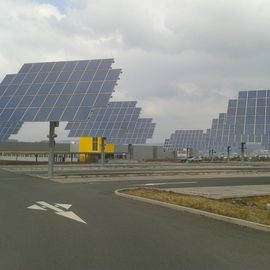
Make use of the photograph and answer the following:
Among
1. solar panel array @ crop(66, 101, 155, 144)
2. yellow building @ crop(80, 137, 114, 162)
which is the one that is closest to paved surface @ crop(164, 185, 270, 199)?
solar panel array @ crop(66, 101, 155, 144)

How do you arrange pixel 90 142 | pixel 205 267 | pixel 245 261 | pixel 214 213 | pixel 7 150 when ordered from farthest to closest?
1. pixel 7 150
2. pixel 90 142
3. pixel 214 213
4. pixel 245 261
5. pixel 205 267

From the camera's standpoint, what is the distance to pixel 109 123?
257 ft

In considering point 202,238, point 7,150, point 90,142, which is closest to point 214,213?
point 202,238

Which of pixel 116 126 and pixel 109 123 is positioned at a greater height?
pixel 109 123

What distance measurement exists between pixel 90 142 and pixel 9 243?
87467 millimetres

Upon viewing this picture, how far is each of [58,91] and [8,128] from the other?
8771 mm

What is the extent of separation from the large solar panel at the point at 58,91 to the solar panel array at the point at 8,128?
74cm

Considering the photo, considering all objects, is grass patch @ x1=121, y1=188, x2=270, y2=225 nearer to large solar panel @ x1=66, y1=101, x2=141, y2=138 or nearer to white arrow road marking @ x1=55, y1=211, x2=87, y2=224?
white arrow road marking @ x1=55, y1=211, x2=87, y2=224

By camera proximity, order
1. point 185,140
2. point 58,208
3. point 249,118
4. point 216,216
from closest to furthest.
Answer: point 216,216 → point 58,208 → point 249,118 → point 185,140

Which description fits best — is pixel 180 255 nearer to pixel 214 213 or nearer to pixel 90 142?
pixel 214 213

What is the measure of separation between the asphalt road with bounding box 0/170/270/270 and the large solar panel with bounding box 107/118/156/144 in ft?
195

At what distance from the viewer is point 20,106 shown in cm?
4372

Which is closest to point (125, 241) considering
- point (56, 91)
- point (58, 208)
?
point (58, 208)

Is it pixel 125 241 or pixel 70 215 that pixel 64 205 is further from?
pixel 125 241
